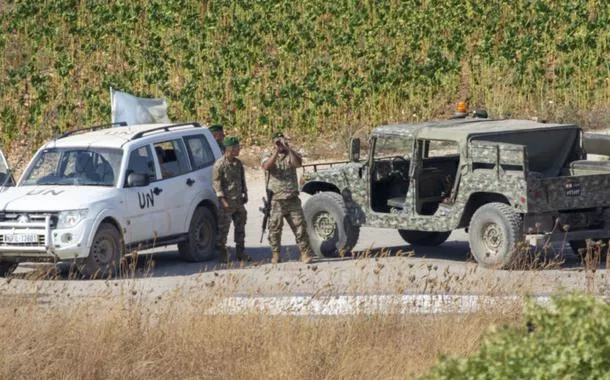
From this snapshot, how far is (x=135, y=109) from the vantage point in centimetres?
2375

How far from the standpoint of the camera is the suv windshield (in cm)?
1830

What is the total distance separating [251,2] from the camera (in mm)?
38062

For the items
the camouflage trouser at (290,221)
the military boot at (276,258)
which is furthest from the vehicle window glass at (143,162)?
the military boot at (276,258)

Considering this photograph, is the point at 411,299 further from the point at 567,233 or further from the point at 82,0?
Result: the point at 82,0

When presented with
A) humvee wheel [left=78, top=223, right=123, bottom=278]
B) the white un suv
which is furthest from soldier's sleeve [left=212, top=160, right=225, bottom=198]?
humvee wheel [left=78, top=223, right=123, bottom=278]

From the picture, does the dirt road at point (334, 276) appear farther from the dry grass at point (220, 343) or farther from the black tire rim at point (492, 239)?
the dry grass at point (220, 343)

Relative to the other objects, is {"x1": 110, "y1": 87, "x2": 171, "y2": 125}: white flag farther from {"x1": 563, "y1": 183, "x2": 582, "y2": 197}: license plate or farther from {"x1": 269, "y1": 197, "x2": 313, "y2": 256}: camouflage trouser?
{"x1": 563, "y1": 183, "x2": 582, "y2": 197}: license plate

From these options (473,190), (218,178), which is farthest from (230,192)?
(473,190)

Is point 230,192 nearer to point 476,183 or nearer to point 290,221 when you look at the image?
point 290,221

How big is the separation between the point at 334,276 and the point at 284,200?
2348 millimetres

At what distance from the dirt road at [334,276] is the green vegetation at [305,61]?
8.07m

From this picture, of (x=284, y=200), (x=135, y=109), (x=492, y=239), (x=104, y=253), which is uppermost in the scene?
(x=135, y=109)

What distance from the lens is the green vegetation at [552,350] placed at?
280 inches

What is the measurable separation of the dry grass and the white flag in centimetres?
1138
